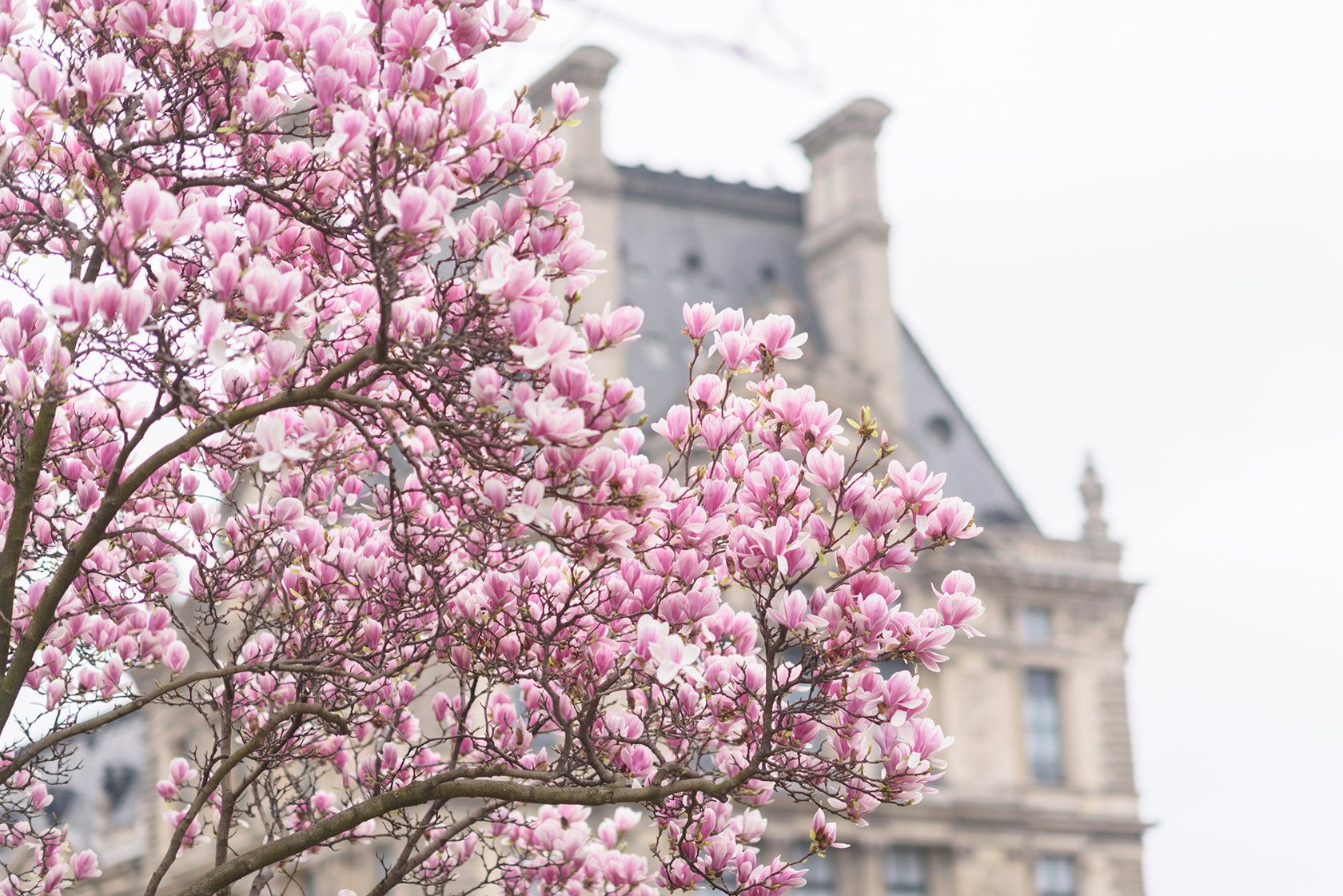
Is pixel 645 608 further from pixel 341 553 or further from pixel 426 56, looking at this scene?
pixel 426 56

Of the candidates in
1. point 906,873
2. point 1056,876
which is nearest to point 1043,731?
point 1056,876

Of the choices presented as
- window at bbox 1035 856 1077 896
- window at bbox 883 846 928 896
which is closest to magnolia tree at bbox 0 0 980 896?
window at bbox 883 846 928 896

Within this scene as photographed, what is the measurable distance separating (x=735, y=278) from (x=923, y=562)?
9.64m

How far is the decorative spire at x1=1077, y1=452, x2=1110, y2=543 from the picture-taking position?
48562 millimetres

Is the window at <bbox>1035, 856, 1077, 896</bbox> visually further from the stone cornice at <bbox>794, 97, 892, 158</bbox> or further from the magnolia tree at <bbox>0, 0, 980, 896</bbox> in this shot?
the magnolia tree at <bbox>0, 0, 980, 896</bbox>

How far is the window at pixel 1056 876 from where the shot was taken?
45375 mm

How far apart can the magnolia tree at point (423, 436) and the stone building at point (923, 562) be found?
104ft

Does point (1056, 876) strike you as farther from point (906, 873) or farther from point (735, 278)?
point (735, 278)

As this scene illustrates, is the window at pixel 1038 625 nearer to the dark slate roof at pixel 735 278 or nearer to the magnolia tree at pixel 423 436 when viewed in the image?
the dark slate roof at pixel 735 278

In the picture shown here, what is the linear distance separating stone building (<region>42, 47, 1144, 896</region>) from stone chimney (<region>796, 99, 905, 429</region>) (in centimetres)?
6

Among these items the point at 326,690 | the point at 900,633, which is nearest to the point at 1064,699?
the point at 326,690

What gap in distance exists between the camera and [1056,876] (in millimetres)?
45750

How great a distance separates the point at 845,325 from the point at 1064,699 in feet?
38.4

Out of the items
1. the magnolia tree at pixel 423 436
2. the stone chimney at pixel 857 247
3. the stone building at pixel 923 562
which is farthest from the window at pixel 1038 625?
the magnolia tree at pixel 423 436
